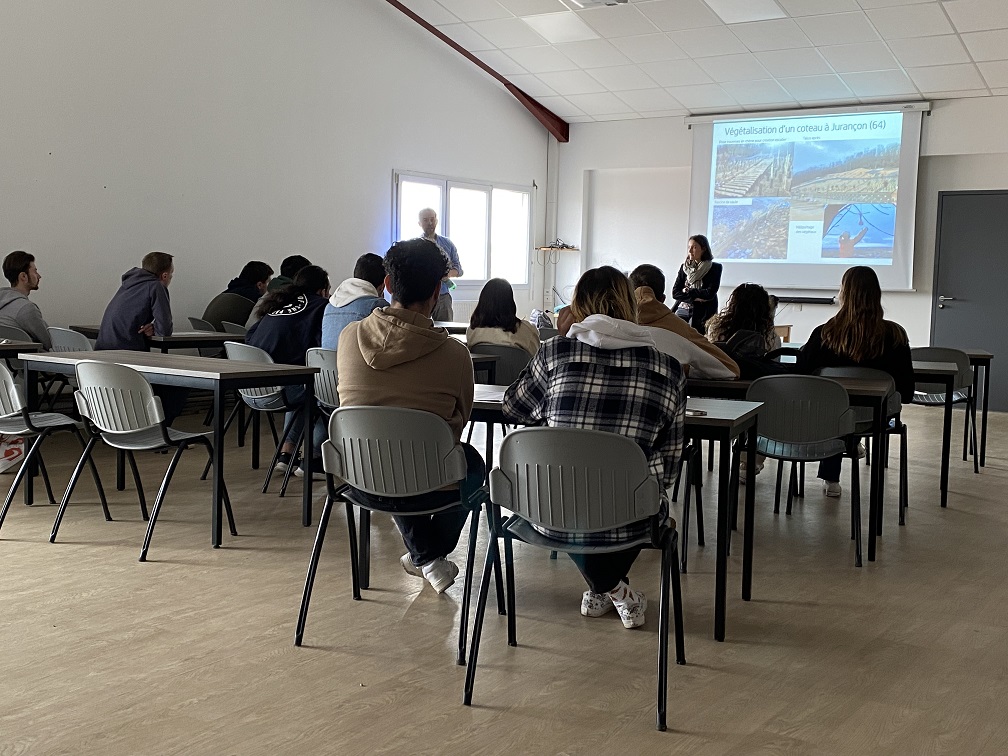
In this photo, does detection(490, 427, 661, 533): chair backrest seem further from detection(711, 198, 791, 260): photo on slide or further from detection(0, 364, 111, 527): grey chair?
detection(711, 198, 791, 260): photo on slide

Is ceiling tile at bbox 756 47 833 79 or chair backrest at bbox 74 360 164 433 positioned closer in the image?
chair backrest at bbox 74 360 164 433

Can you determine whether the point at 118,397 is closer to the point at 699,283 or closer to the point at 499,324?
the point at 499,324

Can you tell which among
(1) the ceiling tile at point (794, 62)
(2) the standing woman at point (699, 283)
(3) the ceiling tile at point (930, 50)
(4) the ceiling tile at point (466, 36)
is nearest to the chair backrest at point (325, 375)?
(2) the standing woman at point (699, 283)

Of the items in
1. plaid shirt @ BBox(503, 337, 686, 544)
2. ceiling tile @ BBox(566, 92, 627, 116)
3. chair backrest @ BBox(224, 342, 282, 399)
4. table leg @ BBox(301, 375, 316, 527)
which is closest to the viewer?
plaid shirt @ BBox(503, 337, 686, 544)

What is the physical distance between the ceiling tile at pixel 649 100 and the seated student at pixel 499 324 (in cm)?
534

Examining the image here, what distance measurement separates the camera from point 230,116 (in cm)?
793

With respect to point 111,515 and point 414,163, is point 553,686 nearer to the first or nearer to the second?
point 111,515

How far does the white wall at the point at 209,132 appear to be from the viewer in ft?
22.0

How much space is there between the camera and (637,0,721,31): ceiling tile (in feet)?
26.2

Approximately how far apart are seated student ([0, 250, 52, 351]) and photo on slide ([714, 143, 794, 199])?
684cm

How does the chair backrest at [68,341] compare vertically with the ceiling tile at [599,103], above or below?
below

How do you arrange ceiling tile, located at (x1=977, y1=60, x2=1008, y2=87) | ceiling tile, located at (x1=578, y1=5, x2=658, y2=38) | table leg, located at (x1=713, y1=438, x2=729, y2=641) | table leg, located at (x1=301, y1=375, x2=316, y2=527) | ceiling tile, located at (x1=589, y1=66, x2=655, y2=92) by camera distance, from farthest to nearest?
ceiling tile, located at (x1=589, y1=66, x2=655, y2=92), ceiling tile, located at (x1=578, y1=5, x2=658, y2=38), ceiling tile, located at (x1=977, y1=60, x2=1008, y2=87), table leg, located at (x1=301, y1=375, x2=316, y2=527), table leg, located at (x1=713, y1=438, x2=729, y2=641)

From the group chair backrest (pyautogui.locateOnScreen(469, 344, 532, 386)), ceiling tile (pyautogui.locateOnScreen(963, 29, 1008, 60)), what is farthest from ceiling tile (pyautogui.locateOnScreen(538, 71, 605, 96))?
chair backrest (pyautogui.locateOnScreen(469, 344, 532, 386))

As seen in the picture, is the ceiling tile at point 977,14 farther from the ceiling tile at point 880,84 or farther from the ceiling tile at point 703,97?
the ceiling tile at point 703,97
